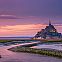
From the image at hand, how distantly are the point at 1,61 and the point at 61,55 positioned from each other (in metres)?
17.5

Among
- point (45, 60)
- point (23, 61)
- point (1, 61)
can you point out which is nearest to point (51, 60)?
point (45, 60)

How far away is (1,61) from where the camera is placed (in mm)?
77875

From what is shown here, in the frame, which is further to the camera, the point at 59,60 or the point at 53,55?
the point at 53,55

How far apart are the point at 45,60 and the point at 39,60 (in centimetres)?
165

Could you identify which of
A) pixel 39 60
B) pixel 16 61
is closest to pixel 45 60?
pixel 39 60

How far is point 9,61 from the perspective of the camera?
3061 inches

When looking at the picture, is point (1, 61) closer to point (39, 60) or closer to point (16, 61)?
point (16, 61)

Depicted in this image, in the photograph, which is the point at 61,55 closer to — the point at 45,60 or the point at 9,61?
the point at 45,60

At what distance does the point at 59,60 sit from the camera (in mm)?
78312

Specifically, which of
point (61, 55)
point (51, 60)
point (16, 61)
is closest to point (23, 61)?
point (16, 61)

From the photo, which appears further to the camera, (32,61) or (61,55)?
(61,55)

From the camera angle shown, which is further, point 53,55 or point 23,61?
point 53,55

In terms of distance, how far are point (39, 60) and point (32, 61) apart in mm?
3298

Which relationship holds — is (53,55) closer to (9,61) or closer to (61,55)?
(61,55)
